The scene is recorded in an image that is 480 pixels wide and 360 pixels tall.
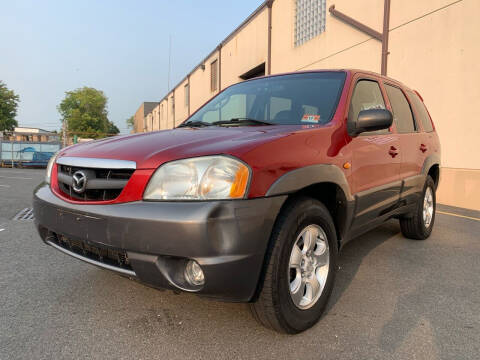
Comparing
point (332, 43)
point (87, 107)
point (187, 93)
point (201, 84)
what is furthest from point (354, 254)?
point (87, 107)

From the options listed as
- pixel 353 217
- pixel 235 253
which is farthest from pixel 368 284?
pixel 235 253

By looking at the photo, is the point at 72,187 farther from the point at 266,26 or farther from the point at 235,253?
the point at 266,26

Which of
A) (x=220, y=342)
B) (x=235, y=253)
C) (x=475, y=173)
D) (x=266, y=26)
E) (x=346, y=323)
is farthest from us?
(x=266, y=26)

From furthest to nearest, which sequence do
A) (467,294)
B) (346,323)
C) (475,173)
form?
(475,173), (467,294), (346,323)

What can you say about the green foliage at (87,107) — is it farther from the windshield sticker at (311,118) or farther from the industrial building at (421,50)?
the windshield sticker at (311,118)

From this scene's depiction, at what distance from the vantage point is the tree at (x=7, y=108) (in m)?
45.4

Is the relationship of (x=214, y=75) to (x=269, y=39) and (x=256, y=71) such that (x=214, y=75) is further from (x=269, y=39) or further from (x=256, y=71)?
(x=269, y=39)

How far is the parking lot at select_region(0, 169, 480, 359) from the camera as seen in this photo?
6.13 ft

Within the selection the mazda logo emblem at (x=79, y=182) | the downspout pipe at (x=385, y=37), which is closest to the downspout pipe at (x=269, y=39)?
the downspout pipe at (x=385, y=37)

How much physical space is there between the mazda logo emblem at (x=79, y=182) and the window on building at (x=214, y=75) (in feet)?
69.2

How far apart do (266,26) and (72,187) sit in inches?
567

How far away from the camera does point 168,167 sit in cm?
177

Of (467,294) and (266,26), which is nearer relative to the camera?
(467,294)

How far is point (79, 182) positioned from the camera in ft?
6.49
